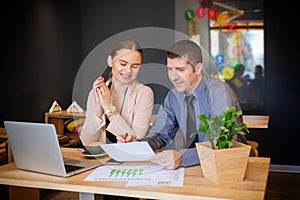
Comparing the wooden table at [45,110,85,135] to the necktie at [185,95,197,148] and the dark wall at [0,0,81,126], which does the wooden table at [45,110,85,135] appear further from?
the necktie at [185,95,197,148]

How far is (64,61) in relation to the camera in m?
5.08

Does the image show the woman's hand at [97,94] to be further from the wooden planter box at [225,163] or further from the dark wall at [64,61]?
the dark wall at [64,61]

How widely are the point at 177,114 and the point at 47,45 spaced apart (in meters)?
3.34

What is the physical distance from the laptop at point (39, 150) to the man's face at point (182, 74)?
18.9 inches

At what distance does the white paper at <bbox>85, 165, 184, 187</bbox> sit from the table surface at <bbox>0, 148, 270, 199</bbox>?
0.10 ft

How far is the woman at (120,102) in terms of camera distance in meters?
1.68

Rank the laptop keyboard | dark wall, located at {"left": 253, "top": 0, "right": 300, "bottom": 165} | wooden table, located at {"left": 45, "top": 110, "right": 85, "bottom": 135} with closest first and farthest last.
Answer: the laptop keyboard → wooden table, located at {"left": 45, "top": 110, "right": 85, "bottom": 135} → dark wall, located at {"left": 253, "top": 0, "right": 300, "bottom": 165}

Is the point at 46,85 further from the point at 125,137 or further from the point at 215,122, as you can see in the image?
the point at 215,122

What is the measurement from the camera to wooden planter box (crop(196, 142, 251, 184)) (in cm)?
132

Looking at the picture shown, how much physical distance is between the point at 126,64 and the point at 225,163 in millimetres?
618

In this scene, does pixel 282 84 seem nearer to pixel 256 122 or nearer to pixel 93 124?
pixel 256 122

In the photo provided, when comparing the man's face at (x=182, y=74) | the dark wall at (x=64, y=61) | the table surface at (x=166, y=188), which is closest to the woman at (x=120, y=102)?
the man's face at (x=182, y=74)

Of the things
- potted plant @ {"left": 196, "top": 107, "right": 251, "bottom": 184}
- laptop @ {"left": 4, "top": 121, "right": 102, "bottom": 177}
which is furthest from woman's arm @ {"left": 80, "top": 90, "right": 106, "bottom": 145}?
potted plant @ {"left": 196, "top": 107, "right": 251, "bottom": 184}

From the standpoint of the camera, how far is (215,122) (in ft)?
4.52
